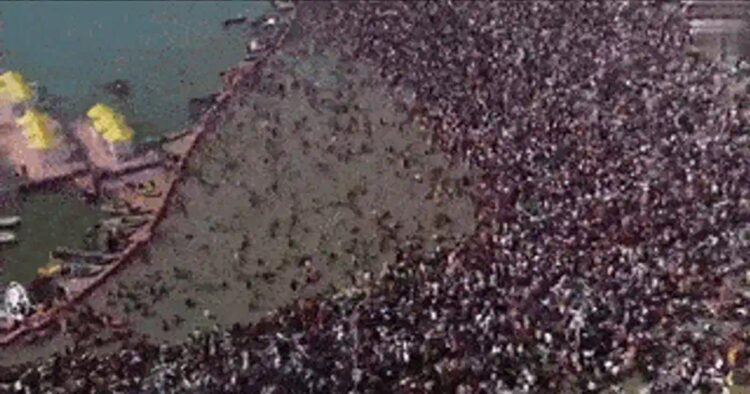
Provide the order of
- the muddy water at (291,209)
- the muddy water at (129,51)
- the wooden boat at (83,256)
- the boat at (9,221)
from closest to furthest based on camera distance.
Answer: the muddy water at (291,209), the wooden boat at (83,256), the boat at (9,221), the muddy water at (129,51)

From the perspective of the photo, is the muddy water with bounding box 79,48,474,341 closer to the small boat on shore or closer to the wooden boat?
the wooden boat

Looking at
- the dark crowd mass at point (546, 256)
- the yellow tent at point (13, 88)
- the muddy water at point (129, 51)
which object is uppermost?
the muddy water at point (129, 51)

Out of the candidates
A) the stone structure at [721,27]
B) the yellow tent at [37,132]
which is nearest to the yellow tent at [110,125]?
the yellow tent at [37,132]

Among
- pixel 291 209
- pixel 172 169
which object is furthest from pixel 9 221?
pixel 291 209

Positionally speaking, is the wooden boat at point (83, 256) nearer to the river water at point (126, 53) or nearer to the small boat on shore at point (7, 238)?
the small boat on shore at point (7, 238)

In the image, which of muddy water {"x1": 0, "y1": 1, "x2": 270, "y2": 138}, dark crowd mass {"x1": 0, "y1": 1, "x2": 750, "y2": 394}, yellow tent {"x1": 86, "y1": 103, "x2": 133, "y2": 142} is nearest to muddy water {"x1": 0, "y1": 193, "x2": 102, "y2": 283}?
yellow tent {"x1": 86, "y1": 103, "x2": 133, "y2": 142}

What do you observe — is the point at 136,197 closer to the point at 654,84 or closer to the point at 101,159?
the point at 101,159
